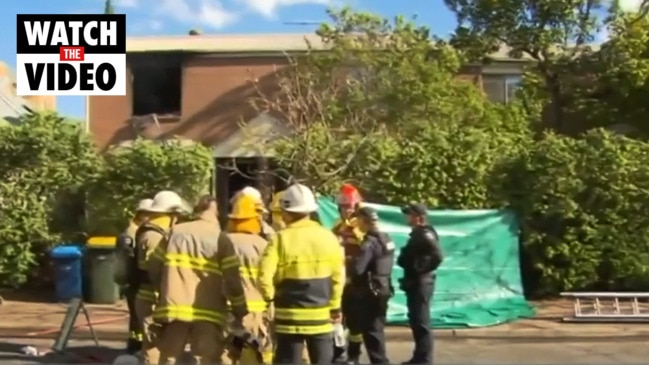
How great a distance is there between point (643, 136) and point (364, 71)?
6973 millimetres

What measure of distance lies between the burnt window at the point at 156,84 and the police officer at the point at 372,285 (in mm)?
19635

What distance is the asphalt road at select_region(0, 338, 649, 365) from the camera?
11758 millimetres

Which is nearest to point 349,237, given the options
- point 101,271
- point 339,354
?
point 339,354

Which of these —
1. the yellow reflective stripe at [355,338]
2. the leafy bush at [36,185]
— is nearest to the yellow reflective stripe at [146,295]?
the yellow reflective stripe at [355,338]

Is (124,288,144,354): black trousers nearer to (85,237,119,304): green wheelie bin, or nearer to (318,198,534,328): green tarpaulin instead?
(318,198,534,328): green tarpaulin

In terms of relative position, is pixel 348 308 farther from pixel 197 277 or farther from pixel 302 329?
pixel 302 329

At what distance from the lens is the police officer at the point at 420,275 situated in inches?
417

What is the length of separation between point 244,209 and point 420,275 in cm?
345

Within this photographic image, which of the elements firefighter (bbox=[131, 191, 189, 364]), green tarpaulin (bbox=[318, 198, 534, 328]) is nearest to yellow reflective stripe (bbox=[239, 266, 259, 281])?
firefighter (bbox=[131, 191, 189, 364])

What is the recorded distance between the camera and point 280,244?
7055mm

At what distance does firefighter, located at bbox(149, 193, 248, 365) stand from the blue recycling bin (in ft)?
29.7

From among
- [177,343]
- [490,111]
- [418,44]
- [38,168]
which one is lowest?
[177,343]

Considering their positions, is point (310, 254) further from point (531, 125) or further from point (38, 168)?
point (531, 125)

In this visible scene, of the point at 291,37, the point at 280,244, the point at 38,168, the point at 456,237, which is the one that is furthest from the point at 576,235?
the point at 291,37
